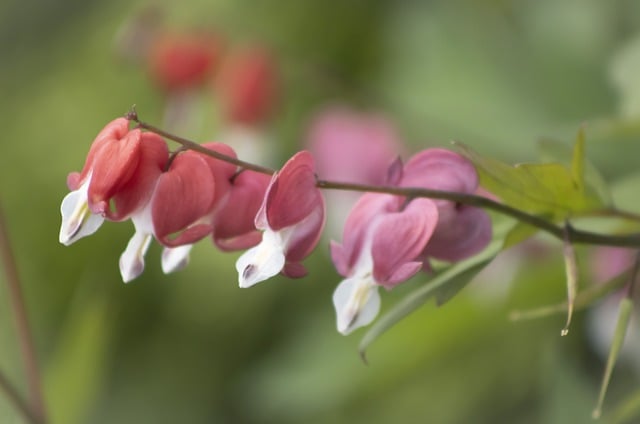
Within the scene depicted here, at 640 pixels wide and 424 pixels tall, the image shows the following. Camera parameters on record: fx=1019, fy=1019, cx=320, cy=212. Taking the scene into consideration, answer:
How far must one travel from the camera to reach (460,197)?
54cm

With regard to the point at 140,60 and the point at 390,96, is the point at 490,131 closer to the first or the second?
the point at 390,96

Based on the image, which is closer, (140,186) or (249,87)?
(140,186)

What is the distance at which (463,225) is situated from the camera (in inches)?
22.2

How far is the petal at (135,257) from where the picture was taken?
528mm

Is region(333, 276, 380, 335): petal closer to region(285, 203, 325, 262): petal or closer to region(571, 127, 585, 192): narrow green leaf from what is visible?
region(285, 203, 325, 262): petal

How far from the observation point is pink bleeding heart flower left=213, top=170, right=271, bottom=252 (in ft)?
1.84

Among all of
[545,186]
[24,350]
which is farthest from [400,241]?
[24,350]

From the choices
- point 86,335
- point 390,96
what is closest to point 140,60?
point 390,96

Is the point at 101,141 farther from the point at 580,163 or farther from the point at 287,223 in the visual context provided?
the point at 580,163

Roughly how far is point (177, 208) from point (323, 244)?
103cm

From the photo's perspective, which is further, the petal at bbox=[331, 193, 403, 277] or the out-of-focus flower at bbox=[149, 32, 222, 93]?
the out-of-focus flower at bbox=[149, 32, 222, 93]

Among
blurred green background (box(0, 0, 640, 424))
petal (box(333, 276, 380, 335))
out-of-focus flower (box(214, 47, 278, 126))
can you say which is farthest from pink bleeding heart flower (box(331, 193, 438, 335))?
out-of-focus flower (box(214, 47, 278, 126))

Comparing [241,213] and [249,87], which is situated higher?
[241,213]

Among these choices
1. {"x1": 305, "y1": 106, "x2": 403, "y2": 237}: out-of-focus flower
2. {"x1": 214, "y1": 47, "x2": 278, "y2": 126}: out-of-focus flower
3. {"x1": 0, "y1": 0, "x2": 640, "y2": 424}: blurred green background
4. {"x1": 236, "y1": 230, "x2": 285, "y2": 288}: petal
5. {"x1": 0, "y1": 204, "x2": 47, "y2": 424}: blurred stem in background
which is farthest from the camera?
{"x1": 214, "y1": 47, "x2": 278, "y2": 126}: out-of-focus flower
